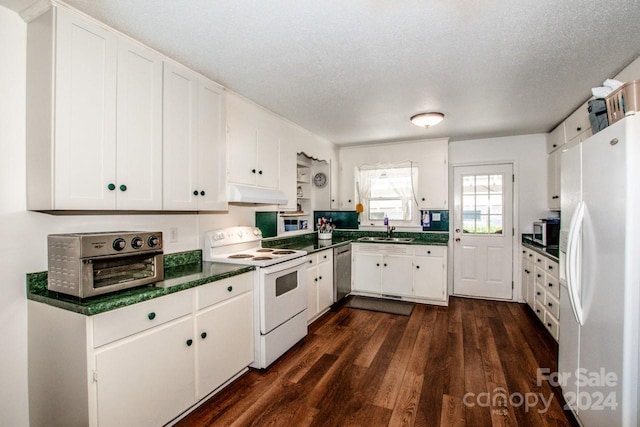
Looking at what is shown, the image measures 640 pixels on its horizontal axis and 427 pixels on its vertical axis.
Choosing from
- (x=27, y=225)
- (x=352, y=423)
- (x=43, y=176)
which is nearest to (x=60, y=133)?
(x=43, y=176)

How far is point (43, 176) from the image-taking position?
1.58 metres

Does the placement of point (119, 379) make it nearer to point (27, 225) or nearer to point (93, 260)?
point (93, 260)

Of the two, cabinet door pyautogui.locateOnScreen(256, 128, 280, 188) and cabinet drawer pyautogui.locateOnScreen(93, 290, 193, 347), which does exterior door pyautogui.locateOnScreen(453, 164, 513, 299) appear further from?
cabinet drawer pyautogui.locateOnScreen(93, 290, 193, 347)

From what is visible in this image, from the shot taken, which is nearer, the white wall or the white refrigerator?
the white refrigerator

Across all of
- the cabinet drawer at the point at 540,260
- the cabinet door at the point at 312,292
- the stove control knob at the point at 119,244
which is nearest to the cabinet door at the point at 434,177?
the cabinet drawer at the point at 540,260

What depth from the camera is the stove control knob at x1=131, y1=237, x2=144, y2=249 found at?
1715mm

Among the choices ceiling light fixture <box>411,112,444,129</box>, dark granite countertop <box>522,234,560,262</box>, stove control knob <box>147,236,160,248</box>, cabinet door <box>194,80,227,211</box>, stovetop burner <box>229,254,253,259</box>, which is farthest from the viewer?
ceiling light fixture <box>411,112,444,129</box>

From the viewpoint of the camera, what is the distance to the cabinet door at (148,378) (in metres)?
1.50

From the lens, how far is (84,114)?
5.41 ft

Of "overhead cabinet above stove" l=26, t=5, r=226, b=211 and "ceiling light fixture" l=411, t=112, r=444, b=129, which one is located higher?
"ceiling light fixture" l=411, t=112, r=444, b=129

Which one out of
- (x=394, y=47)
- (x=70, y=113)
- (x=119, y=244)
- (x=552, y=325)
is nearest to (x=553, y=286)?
(x=552, y=325)

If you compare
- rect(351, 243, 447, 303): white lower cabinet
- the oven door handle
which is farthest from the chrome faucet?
the oven door handle

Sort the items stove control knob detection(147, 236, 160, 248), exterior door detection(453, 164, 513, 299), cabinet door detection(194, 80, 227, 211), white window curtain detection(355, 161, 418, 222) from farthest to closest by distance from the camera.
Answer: white window curtain detection(355, 161, 418, 222) < exterior door detection(453, 164, 513, 299) < cabinet door detection(194, 80, 227, 211) < stove control knob detection(147, 236, 160, 248)

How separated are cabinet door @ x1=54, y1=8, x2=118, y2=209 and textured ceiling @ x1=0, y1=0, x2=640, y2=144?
142 mm
